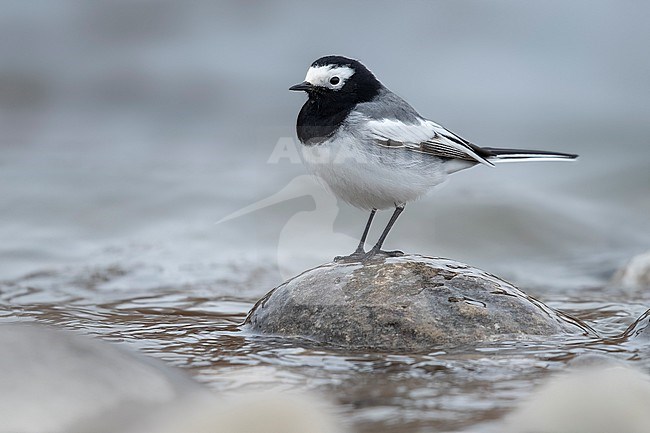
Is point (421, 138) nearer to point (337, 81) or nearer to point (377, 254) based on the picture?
point (337, 81)

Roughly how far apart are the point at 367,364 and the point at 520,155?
2.34m

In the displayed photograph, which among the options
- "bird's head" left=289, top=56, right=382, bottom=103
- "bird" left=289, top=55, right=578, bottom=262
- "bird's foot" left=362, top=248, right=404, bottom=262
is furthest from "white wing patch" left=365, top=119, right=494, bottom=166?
"bird's foot" left=362, top=248, right=404, bottom=262

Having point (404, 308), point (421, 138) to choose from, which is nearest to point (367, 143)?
point (421, 138)

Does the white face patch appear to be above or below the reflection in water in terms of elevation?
above

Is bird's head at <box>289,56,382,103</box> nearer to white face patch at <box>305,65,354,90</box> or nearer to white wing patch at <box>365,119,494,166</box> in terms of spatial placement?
white face patch at <box>305,65,354,90</box>

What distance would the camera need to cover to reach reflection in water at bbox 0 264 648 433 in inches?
161

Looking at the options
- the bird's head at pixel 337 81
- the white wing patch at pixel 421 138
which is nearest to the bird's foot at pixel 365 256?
the white wing patch at pixel 421 138

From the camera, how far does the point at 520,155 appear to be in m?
6.46

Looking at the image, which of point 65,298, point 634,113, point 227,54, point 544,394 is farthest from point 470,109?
point 544,394

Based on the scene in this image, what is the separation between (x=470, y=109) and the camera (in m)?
15.4

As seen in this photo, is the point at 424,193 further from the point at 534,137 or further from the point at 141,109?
the point at 141,109

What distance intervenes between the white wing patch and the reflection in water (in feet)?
4.67

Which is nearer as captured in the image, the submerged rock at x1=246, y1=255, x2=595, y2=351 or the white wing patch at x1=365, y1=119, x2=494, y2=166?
the submerged rock at x1=246, y1=255, x2=595, y2=351

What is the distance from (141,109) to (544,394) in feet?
40.6
